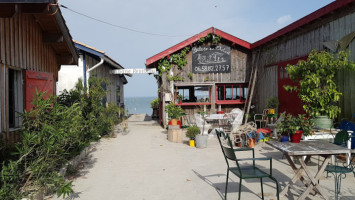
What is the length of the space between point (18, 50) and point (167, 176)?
3.96 metres

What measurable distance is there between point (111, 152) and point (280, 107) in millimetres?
6684

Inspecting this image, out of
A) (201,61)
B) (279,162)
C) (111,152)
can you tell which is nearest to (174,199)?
(279,162)

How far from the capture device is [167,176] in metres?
5.41

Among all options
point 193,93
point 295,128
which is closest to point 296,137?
point 295,128

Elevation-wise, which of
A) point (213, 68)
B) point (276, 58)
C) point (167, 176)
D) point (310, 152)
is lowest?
point (167, 176)

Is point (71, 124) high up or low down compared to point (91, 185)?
up

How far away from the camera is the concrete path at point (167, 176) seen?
4379 mm

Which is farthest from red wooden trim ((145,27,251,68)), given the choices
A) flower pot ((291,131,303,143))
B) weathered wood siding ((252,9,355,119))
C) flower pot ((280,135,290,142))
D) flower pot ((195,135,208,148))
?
flower pot ((291,131,303,143))

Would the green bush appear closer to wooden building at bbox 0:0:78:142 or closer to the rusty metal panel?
wooden building at bbox 0:0:78:142

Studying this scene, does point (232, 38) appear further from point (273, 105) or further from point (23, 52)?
point (23, 52)

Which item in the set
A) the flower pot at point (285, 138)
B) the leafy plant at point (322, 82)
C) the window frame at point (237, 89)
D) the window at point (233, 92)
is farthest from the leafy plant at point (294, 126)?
the window at point (233, 92)

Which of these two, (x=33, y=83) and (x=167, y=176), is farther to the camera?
(x=33, y=83)

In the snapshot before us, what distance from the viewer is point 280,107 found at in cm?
1030

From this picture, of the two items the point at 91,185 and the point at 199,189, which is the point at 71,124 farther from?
the point at 199,189
